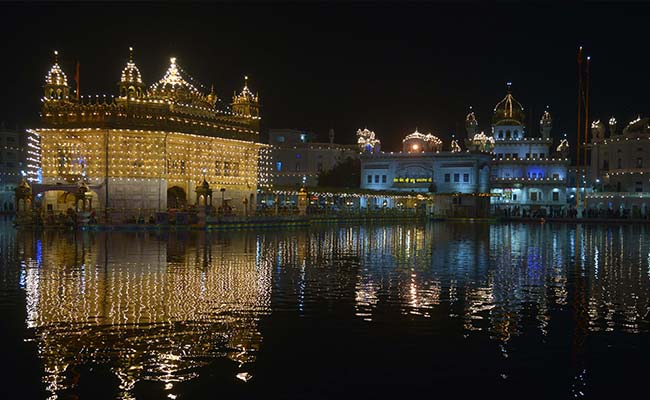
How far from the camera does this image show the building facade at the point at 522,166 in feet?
289

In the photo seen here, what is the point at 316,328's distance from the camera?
1188 cm

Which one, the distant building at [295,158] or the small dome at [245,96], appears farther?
the distant building at [295,158]

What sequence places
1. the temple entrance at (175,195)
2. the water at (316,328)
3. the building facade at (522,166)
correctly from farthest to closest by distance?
the building facade at (522,166) < the temple entrance at (175,195) < the water at (316,328)

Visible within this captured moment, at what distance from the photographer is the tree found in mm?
89000

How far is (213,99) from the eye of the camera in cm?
5322

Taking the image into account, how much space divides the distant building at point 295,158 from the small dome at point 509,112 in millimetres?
21566

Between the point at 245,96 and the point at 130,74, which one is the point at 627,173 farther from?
the point at 130,74

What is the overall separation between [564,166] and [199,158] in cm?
5370

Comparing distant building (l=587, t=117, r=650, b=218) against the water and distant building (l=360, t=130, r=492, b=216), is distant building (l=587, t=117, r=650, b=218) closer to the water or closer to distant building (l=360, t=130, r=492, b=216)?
distant building (l=360, t=130, r=492, b=216)

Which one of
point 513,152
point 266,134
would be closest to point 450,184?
point 513,152

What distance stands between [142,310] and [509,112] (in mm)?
84397

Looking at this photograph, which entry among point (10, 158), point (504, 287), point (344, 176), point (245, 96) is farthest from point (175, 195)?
point (10, 158)

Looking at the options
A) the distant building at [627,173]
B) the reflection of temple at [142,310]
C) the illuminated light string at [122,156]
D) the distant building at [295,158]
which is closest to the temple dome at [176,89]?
the illuminated light string at [122,156]

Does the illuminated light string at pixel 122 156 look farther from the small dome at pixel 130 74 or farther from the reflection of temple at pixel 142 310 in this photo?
the reflection of temple at pixel 142 310
